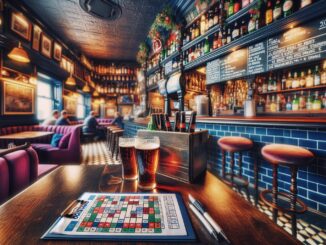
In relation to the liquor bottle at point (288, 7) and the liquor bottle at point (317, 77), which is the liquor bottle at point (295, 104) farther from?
the liquor bottle at point (288, 7)

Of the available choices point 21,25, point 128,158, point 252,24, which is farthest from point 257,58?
point 21,25

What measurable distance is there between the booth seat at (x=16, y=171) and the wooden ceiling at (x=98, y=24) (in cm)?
459

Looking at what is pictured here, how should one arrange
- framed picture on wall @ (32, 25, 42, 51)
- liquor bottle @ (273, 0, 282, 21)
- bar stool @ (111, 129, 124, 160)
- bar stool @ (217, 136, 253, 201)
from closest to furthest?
bar stool @ (217, 136, 253, 201), liquor bottle @ (273, 0, 282, 21), bar stool @ (111, 129, 124, 160), framed picture on wall @ (32, 25, 42, 51)

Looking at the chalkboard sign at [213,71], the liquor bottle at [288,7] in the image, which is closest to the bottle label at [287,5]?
the liquor bottle at [288,7]

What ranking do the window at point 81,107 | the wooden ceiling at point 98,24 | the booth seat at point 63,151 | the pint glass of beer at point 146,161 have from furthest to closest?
the window at point 81,107, the wooden ceiling at point 98,24, the booth seat at point 63,151, the pint glass of beer at point 146,161

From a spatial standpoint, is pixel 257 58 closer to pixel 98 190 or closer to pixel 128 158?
pixel 128 158

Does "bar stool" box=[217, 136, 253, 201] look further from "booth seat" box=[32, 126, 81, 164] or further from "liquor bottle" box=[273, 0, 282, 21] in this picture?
"booth seat" box=[32, 126, 81, 164]

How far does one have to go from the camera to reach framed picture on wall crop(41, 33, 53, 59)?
558 centimetres

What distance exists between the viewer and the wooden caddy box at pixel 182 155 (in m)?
0.84

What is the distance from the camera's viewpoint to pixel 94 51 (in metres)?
8.62

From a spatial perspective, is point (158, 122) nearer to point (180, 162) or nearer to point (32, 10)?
point (180, 162)

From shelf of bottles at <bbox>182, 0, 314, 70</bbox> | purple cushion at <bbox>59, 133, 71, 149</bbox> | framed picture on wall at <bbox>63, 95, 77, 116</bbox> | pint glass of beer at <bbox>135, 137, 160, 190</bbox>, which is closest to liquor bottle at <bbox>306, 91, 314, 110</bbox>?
shelf of bottles at <bbox>182, 0, 314, 70</bbox>

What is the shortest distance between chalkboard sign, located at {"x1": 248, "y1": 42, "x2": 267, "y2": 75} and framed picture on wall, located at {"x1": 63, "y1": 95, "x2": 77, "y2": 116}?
717 cm

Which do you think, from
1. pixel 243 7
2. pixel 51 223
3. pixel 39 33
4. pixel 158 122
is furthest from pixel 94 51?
pixel 51 223
